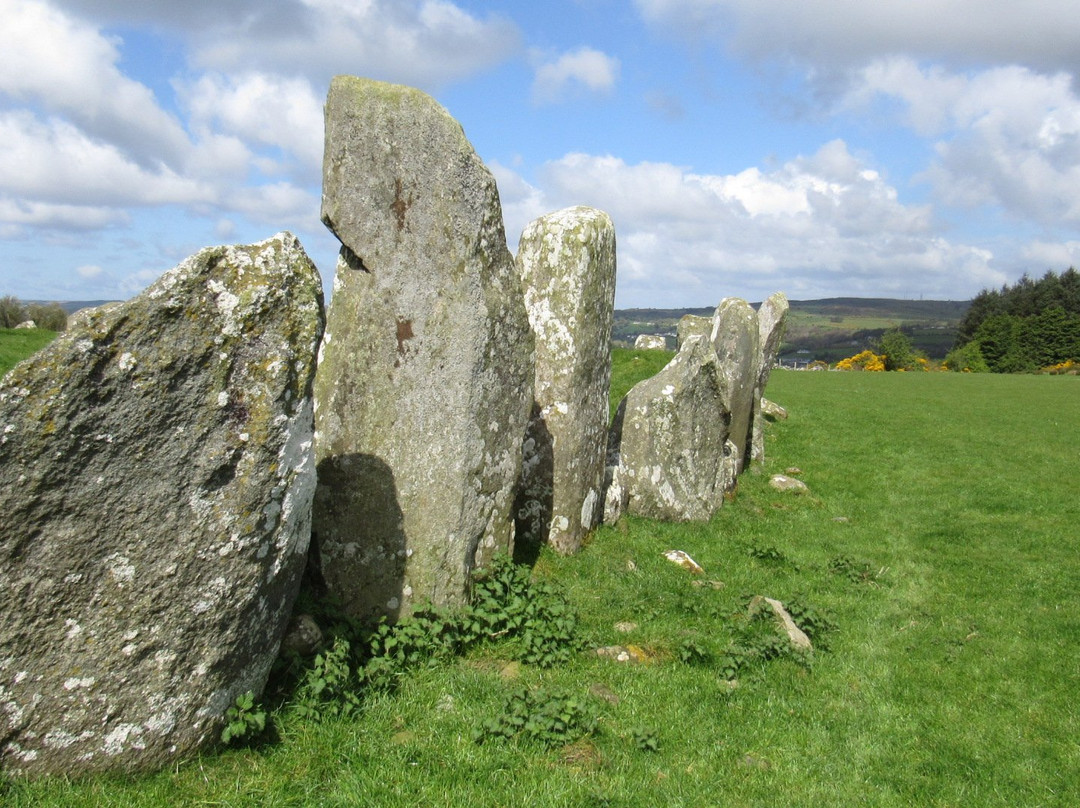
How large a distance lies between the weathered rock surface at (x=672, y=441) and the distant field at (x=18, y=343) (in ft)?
35.7

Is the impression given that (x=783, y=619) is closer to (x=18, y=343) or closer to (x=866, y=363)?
(x=18, y=343)

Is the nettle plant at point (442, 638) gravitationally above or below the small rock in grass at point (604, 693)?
above

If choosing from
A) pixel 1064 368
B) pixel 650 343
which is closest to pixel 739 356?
pixel 650 343

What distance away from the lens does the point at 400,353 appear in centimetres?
682

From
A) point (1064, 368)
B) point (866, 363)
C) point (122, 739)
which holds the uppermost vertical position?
point (1064, 368)

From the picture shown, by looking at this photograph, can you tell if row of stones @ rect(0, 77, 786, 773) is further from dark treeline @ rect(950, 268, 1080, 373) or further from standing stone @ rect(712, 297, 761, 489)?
dark treeline @ rect(950, 268, 1080, 373)

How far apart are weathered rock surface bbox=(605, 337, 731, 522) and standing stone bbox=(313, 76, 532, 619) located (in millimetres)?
4770

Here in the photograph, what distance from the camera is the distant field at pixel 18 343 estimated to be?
15.7m

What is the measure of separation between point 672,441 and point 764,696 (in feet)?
17.1

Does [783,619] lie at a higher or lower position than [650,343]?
lower

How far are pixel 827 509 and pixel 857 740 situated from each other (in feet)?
26.8

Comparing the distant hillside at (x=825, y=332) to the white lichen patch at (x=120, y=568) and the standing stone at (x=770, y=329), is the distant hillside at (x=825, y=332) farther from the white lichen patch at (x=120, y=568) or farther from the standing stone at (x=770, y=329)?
the white lichen patch at (x=120, y=568)

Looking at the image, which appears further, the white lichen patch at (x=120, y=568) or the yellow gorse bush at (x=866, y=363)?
the yellow gorse bush at (x=866, y=363)

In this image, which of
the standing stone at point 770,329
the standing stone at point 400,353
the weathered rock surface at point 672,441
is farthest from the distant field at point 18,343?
the standing stone at point 770,329
